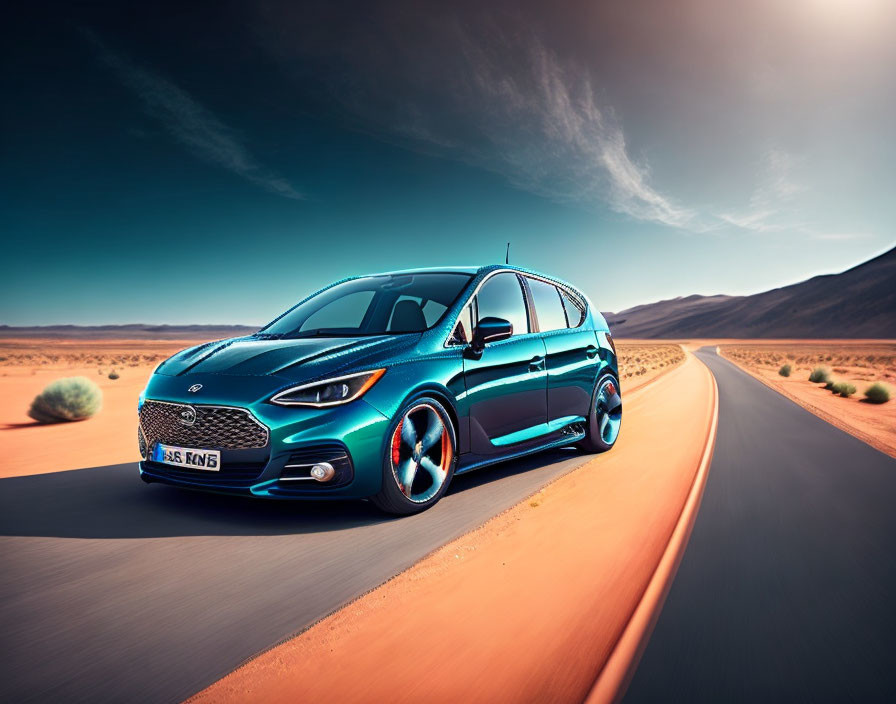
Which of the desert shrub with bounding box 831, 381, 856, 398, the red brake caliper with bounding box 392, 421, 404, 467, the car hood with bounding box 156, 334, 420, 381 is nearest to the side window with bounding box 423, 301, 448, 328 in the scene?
the car hood with bounding box 156, 334, 420, 381

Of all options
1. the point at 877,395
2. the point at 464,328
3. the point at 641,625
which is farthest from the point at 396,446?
the point at 877,395

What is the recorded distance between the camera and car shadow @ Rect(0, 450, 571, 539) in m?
4.16

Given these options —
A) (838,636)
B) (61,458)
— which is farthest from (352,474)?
(61,458)

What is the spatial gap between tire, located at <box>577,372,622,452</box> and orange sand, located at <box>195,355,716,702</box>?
6.65 ft

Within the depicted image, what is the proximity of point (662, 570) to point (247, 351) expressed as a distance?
131 inches

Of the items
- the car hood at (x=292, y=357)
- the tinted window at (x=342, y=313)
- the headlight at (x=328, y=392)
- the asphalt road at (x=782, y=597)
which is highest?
the tinted window at (x=342, y=313)

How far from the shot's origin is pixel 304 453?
398 centimetres

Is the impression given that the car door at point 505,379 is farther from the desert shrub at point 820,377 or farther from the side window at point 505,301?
the desert shrub at point 820,377

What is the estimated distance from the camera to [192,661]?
Answer: 2.44 m

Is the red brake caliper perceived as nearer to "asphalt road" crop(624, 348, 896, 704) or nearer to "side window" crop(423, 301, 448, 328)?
"side window" crop(423, 301, 448, 328)

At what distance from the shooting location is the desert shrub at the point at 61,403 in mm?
10793

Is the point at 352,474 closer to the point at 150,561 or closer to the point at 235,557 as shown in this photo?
the point at 235,557

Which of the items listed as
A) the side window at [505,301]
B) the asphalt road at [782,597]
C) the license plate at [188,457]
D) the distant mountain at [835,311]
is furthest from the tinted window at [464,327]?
the distant mountain at [835,311]

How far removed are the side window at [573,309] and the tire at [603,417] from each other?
72cm
